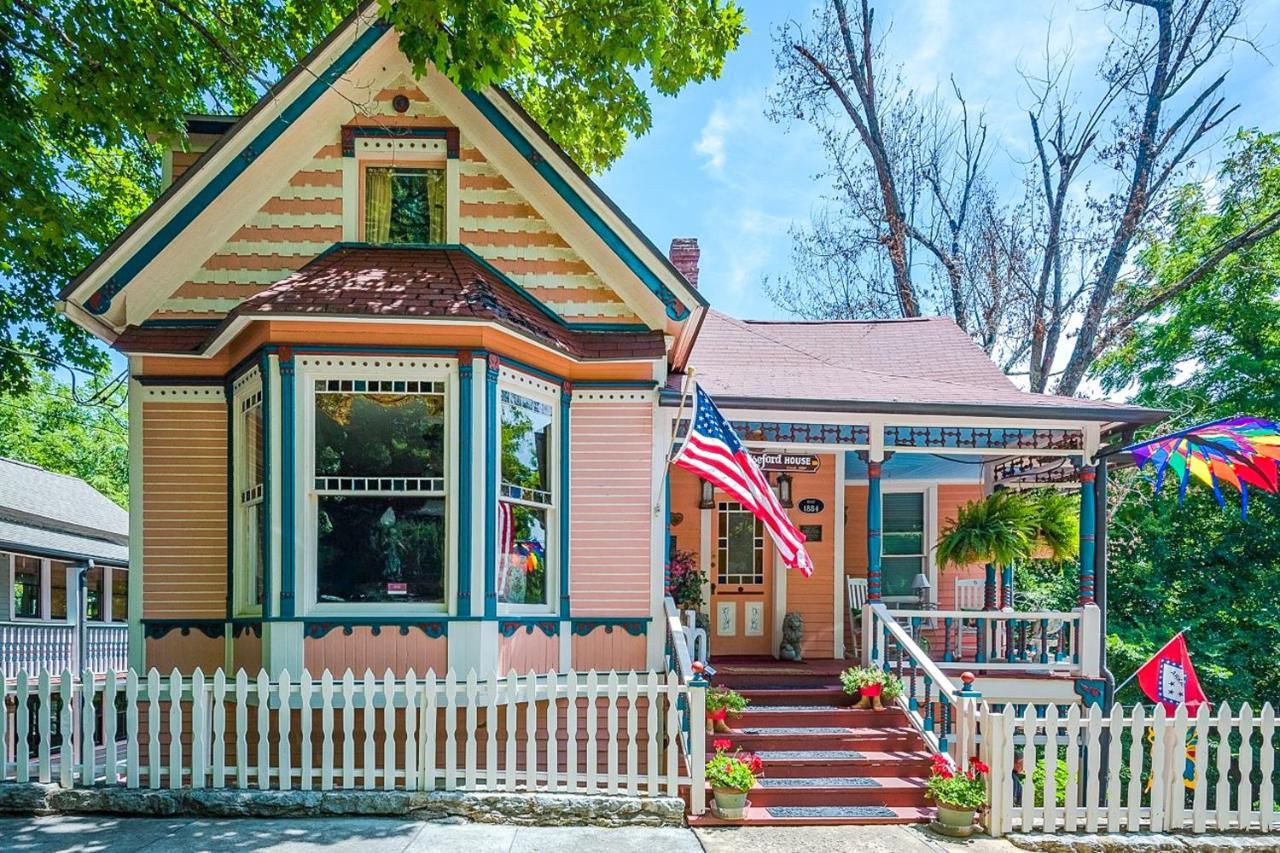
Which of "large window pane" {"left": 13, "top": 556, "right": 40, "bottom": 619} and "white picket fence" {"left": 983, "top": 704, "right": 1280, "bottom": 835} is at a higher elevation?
"white picket fence" {"left": 983, "top": 704, "right": 1280, "bottom": 835}

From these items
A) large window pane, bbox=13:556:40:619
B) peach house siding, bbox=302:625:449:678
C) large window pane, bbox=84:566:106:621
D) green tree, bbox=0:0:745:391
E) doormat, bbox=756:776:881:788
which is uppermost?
green tree, bbox=0:0:745:391

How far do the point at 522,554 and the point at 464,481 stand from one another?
1073mm

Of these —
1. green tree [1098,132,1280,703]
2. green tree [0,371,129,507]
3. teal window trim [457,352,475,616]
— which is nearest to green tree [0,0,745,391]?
teal window trim [457,352,475,616]

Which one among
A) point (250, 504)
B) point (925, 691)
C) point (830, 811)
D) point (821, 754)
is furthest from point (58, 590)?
point (925, 691)

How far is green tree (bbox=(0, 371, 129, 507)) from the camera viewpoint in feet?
133

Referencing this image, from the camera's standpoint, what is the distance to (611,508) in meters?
8.04

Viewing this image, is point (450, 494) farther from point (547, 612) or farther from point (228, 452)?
point (228, 452)

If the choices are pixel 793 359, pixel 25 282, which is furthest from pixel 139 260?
pixel 793 359

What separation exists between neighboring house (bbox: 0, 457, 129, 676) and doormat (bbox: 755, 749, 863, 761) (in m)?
14.0

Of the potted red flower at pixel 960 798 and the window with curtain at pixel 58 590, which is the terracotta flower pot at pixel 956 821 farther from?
the window with curtain at pixel 58 590

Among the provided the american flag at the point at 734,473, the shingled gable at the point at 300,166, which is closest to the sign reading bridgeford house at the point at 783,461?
the shingled gable at the point at 300,166

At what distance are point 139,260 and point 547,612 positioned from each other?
5118 millimetres

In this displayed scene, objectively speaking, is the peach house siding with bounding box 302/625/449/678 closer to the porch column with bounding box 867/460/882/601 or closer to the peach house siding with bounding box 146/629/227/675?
the peach house siding with bounding box 146/629/227/675

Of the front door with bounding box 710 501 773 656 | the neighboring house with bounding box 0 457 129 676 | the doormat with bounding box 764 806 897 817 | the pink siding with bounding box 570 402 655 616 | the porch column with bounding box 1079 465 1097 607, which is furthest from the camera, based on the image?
the neighboring house with bounding box 0 457 129 676
